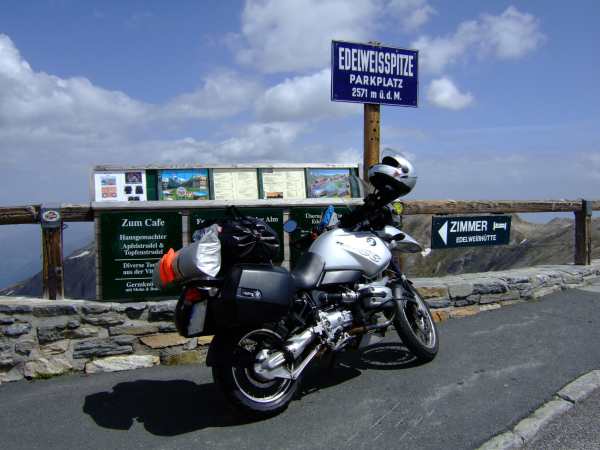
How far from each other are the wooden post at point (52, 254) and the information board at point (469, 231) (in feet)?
14.7

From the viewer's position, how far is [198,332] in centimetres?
365

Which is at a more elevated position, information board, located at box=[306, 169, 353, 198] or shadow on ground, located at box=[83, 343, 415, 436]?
information board, located at box=[306, 169, 353, 198]

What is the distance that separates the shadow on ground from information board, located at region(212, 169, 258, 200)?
1998mm

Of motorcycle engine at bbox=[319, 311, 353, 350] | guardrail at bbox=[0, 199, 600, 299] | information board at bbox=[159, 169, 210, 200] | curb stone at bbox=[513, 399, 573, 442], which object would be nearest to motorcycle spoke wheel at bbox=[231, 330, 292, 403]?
motorcycle engine at bbox=[319, 311, 353, 350]

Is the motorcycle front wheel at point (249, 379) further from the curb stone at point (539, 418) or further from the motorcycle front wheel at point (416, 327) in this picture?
the curb stone at point (539, 418)

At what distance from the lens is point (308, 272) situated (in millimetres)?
4395

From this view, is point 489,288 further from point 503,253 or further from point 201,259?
point 503,253

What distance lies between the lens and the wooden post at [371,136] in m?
6.93

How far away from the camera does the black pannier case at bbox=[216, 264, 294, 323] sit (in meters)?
3.64

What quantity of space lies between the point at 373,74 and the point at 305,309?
366 centimetres

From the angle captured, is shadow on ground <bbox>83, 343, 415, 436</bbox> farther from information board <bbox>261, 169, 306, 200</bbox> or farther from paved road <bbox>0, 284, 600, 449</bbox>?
information board <bbox>261, 169, 306, 200</bbox>

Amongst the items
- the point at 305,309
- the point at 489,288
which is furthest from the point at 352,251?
the point at 489,288

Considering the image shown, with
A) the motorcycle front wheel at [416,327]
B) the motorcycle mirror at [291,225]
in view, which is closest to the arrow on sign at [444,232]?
the motorcycle front wheel at [416,327]

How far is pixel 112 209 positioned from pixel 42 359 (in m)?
1.52
